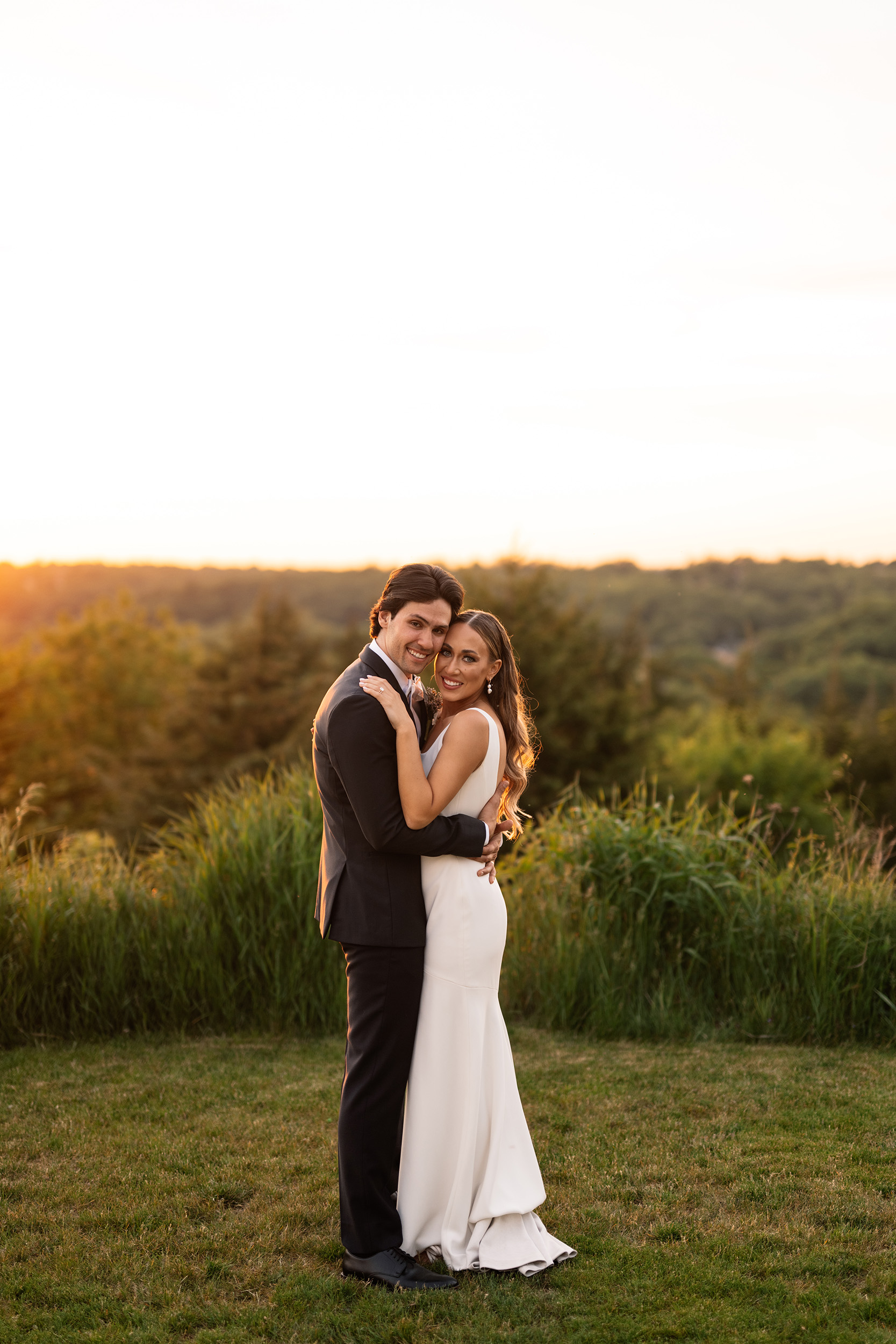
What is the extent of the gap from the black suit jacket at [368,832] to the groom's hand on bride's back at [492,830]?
8 centimetres

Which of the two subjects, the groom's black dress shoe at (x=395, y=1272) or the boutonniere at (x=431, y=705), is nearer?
the groom's black dress shoe at (x=395, y=1272)

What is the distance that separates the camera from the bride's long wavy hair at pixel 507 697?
3648 mm

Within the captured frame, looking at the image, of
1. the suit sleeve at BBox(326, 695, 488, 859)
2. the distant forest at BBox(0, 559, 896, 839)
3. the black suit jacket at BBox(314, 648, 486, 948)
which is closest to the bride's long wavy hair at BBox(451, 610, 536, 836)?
the black suit jacket at BBox(314, 648, 486, 948)

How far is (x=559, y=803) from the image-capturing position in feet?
24.8

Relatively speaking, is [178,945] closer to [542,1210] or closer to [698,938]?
[698,938]

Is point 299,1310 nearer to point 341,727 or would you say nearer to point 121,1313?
point 121,1313

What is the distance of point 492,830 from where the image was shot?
368cm

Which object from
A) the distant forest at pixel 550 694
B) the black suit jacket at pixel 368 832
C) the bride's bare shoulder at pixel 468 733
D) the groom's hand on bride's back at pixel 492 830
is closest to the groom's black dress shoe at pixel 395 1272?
the black suit jacket at pixel 368 832

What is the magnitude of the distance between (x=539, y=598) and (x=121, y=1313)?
22799 millimetres

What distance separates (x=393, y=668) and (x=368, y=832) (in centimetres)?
54

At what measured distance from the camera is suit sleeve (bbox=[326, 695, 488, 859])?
3291 mm

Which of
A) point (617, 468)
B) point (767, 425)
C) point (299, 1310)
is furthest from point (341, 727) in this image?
point (617, 468)

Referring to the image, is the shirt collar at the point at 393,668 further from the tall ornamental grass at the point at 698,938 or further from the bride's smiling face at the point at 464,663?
the tall ornamental grass at the point at 698,938

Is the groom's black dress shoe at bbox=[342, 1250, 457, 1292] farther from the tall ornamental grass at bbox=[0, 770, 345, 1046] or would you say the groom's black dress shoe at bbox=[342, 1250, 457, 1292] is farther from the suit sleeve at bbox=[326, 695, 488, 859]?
the tall ornamental grass at bbox=[0, 770, 345, 1046]
